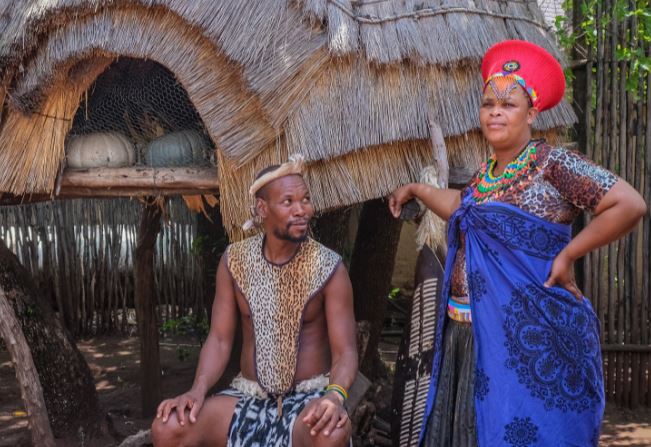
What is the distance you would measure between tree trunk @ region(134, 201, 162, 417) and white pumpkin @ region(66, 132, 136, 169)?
3.89ft

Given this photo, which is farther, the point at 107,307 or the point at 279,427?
the point at 107,307

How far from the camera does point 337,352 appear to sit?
145 inches

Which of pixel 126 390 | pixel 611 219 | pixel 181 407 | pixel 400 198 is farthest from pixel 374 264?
pixel 611 219

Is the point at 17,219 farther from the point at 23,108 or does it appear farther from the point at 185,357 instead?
the point at 23,108

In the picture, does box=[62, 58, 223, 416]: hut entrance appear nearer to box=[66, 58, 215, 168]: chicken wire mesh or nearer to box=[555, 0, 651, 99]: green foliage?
box=[66, 58, 215, 168]: chicken wire mesh

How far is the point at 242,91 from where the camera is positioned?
4.15 meters

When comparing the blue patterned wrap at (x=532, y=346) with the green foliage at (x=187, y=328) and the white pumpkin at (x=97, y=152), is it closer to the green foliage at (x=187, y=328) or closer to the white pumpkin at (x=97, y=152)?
the white pumpkin at (x=97, y=152)

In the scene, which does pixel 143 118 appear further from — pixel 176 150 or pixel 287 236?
pixel 287 236

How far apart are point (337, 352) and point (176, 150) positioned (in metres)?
1.71

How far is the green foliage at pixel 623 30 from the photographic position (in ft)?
19.2

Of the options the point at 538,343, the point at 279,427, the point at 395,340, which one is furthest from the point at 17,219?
the point at 538,343

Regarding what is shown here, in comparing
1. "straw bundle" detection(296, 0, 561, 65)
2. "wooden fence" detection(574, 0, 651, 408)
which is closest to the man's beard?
"straw bundle" detection(296, 0, 561, 65)

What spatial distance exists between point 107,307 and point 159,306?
0.57 meters

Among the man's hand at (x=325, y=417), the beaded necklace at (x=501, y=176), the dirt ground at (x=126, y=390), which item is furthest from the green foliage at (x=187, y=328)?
the beaded necklace at (x=501, y=176)
